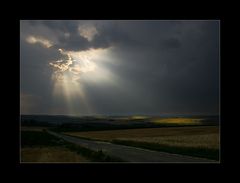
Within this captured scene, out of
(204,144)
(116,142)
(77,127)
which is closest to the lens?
(204,144)
